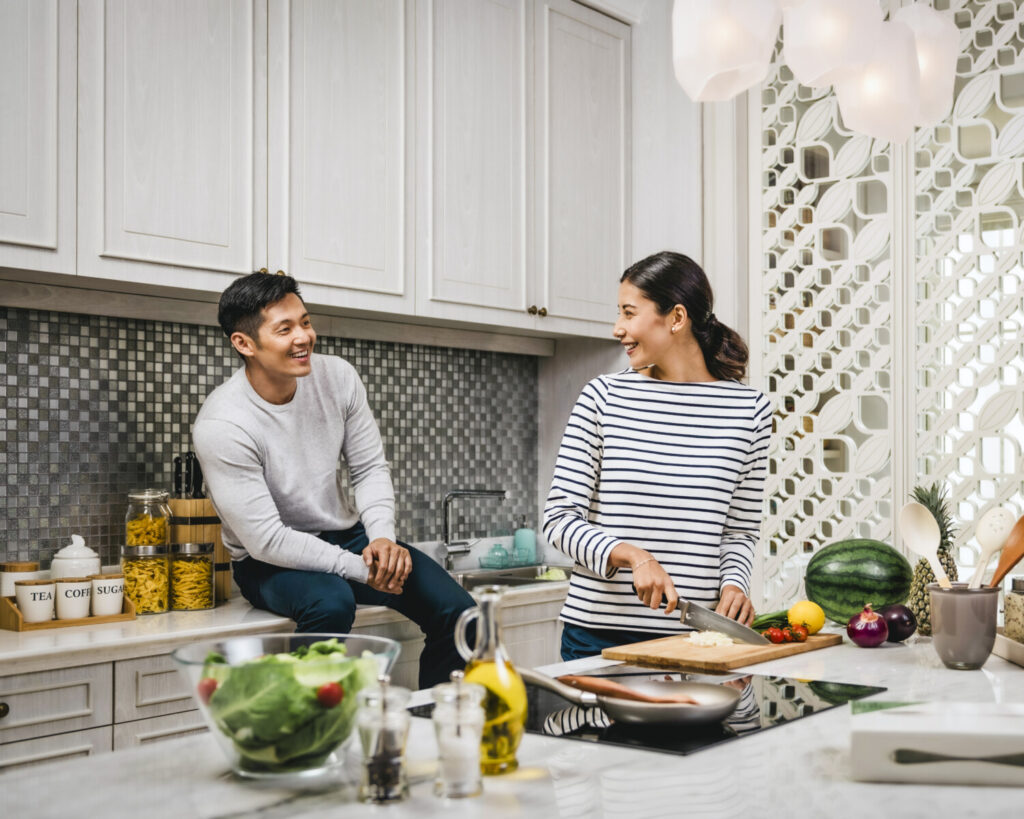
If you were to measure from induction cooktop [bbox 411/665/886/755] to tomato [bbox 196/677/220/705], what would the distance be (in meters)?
0.35

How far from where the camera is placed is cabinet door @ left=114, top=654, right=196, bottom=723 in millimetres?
2305

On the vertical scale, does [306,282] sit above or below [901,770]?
above

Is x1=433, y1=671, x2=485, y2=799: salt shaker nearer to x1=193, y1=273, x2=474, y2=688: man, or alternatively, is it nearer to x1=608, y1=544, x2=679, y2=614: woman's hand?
x1=608, y1=544, x2=679, y2=614: woman's hand

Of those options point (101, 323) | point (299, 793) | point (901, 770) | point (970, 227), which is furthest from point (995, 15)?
point (299, 793)

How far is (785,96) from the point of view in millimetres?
3881

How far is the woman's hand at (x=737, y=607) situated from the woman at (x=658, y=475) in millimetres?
87

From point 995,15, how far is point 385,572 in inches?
102

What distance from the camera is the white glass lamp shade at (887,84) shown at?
69.8 inches

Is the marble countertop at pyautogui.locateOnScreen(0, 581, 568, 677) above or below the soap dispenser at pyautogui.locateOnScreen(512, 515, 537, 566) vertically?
below

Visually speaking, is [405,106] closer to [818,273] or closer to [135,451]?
[135,451]

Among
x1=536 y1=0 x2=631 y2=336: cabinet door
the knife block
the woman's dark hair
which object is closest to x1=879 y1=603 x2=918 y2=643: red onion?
the woman's dark hair

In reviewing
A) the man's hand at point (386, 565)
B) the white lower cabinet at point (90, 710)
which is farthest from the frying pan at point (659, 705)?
the man's hand at point (386, 565)

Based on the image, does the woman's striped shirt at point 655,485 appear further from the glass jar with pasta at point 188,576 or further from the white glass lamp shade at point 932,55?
the glass jar with pasta at point 188,576

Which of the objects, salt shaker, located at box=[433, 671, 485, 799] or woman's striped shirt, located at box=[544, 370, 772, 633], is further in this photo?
woman's striped shirt, located at box=[544, 370, 772, 633]
